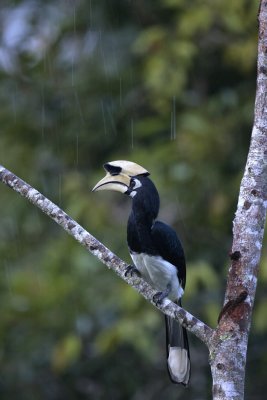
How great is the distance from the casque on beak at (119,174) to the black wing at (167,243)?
27cm

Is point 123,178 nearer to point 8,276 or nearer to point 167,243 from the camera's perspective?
point 167,243

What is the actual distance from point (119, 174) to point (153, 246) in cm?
37

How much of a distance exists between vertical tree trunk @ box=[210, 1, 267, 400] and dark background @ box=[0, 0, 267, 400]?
157 cm

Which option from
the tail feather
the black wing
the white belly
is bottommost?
the tail feather

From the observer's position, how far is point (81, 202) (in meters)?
4.37

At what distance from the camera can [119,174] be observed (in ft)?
8.77

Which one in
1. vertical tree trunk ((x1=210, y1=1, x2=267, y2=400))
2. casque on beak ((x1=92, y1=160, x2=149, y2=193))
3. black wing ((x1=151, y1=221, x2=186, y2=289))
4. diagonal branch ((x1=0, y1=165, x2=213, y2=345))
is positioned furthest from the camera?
black wing ((x1=151, y1=221, x2=186, y2=289))


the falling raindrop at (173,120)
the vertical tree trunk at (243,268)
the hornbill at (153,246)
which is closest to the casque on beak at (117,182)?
the hornbill at (153,246)

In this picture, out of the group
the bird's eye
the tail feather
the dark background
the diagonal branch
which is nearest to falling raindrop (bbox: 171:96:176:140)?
the dark background

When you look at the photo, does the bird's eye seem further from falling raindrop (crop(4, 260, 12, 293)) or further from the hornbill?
falling raindrop (crop(4, 260, 12, 293))

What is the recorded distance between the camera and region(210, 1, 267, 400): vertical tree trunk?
6.71 ft

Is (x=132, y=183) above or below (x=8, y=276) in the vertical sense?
above

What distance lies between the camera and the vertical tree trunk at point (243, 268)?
2.04 meters

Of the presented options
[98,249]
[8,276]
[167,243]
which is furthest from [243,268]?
[8,276]
